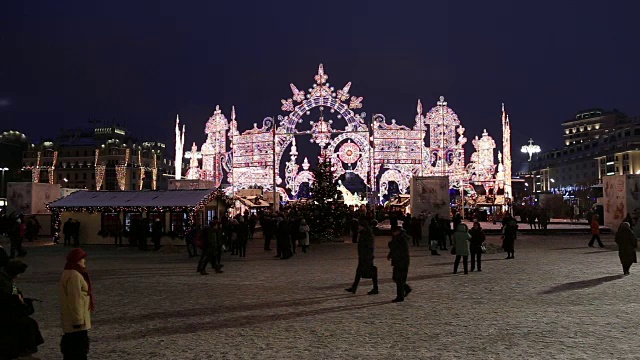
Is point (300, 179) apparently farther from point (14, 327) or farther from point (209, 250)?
point (14, 327)

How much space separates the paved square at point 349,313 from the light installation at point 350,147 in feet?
86.9

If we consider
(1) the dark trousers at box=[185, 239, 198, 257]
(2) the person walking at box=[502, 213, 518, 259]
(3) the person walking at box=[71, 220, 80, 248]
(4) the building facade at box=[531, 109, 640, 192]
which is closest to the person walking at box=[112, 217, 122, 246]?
(3) the person walking at box=[71, 220, 80, 248]

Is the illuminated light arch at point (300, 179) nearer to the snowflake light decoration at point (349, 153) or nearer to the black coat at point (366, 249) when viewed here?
the snowflake light decoration at point (349, 153)

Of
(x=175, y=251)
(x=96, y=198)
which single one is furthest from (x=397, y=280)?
(x=96, y=198)

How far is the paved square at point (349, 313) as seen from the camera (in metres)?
7.46

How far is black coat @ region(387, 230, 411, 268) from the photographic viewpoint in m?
11.3

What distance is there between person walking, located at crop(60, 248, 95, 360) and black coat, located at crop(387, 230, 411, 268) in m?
6.53

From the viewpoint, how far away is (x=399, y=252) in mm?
11375

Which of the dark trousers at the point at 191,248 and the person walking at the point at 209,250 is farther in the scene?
the dark trousers at the point at 191,248

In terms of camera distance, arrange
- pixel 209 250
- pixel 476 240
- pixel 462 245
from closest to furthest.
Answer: pixel 462 245 → pixel 209 250 → pixel 476 240

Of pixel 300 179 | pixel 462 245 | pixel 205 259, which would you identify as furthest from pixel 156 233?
pixel 300 179

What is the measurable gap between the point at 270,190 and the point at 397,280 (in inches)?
1553

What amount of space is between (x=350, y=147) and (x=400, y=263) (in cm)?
3438

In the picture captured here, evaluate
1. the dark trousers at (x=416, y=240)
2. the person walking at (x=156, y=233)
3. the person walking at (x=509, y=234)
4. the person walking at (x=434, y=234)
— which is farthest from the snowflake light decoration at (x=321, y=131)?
the person walking at (x=509, y=234)
